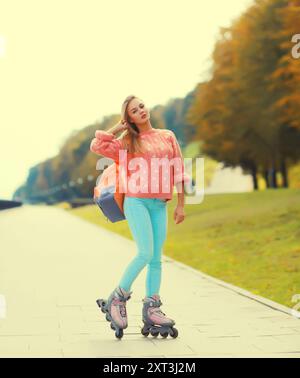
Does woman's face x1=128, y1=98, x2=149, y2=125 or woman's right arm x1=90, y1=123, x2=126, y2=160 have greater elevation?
woman's face x1=128, y1=98, x2=149, y2=125

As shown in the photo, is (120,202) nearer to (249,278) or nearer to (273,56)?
(249,278)

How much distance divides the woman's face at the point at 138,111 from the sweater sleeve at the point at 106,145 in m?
0.23

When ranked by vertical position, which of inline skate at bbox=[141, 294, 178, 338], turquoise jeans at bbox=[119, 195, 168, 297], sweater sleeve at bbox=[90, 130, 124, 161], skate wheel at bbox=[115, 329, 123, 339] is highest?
sweater sleeve at bbox=[90, 130, 124, 161]

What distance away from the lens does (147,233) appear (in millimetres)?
6555

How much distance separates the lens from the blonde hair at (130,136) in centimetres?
664

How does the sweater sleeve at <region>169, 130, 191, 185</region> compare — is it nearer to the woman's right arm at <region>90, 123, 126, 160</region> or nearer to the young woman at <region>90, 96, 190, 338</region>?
the young woman at <region>90, 96, 190, 338</region>

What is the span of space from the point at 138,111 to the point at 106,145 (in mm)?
372

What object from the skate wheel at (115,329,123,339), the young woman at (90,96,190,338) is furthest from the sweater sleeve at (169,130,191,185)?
the skate wheel at (115,329,123,339)

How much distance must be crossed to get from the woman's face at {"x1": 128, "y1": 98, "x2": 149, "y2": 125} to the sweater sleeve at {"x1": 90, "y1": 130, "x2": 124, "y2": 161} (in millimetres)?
228

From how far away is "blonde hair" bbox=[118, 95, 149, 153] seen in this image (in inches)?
262

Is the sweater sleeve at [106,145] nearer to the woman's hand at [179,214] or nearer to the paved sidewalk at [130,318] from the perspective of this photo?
the woman's hand at [179,214]

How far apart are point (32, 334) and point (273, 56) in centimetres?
3012

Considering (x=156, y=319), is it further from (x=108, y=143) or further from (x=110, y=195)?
(x=108, y=143)

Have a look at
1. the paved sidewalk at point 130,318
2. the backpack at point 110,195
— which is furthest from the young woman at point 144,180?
the paved sidewalk at point 130,318
